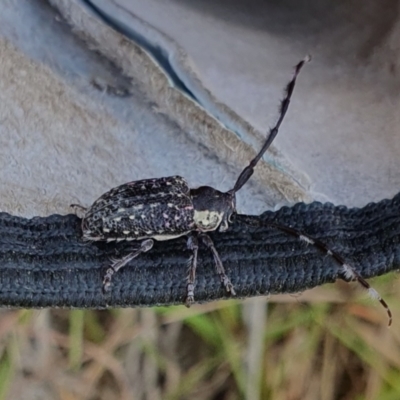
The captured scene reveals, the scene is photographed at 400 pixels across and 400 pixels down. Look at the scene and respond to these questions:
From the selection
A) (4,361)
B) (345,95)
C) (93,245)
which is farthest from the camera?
(4,361)

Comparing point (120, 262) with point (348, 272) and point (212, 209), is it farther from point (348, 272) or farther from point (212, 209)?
point (348, 272)

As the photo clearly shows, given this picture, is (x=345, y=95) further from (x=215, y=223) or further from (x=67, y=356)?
(x=67, y=356)

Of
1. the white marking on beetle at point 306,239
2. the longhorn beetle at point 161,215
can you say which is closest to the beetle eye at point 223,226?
the longhorn beetle at point 161,215

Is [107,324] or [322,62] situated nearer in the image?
[322,62]

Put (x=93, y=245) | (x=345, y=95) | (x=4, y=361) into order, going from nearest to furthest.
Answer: (x=93, y=245)
(x=345, y=95)
(x=4, y=361)

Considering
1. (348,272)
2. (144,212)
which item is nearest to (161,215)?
(144,212)

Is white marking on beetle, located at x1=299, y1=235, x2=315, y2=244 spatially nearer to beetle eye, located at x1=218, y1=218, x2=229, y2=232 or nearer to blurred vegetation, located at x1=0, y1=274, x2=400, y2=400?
beetle eye, located at x1=218, y1=218, x2=229, y2=232

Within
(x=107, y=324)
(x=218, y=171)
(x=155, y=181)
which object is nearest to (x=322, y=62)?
(x=218, y=171)
